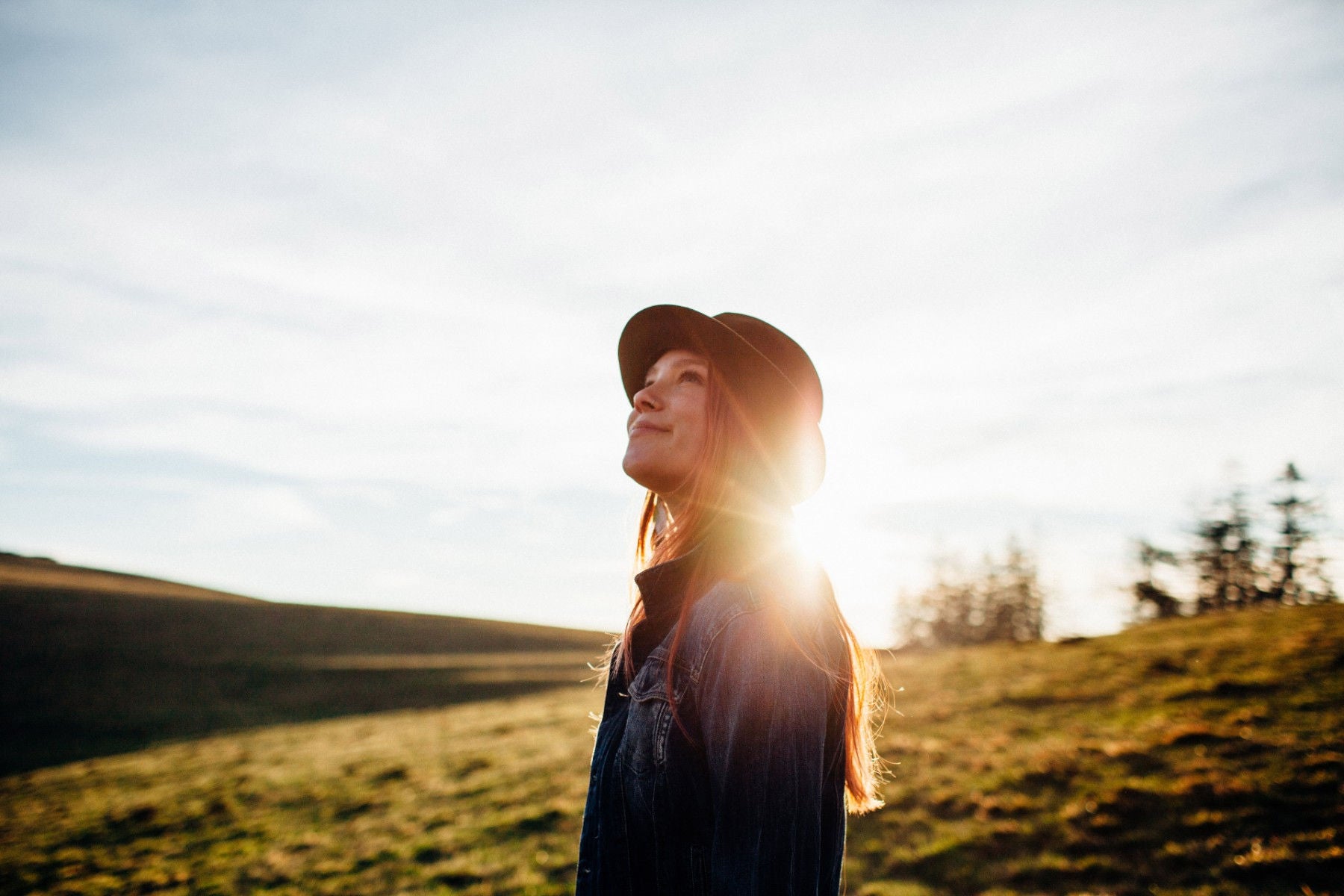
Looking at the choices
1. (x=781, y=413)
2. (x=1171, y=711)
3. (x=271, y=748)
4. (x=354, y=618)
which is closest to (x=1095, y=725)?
(x=1171, y=711)

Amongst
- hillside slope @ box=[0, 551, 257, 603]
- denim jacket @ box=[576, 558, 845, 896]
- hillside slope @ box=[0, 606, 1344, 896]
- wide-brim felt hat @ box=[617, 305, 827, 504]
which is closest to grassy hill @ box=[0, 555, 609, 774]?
hillside slope @ box=[0, 551, 257, 603]

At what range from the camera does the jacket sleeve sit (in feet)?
5.13

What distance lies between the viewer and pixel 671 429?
2400 mm

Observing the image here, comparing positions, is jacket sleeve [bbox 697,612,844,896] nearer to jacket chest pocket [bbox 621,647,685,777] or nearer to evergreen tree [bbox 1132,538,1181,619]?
jacket chest pocket [bbox 621,647,685,777]

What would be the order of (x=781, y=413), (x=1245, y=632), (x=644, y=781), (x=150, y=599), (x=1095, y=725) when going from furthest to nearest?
1. (x=150, y=599)
2. (x=1245, y=632)
3. (x=1095, y=725)
4. (x=781, y=413)
5. (x=644, y=781)

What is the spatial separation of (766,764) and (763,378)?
1354mm

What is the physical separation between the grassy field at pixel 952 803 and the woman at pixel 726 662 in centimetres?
691

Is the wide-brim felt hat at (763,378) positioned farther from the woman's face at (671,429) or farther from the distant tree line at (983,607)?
the distant tree line at (983,607)

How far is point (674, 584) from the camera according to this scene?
217 centimetres

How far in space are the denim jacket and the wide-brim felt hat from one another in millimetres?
594

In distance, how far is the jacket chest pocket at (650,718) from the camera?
1919mm

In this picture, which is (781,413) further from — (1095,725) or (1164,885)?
(1095,725)

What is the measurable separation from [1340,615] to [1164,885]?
1860cm

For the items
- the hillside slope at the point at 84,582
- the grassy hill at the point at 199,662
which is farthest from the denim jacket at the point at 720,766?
the hillside slope at the point at 84,582
